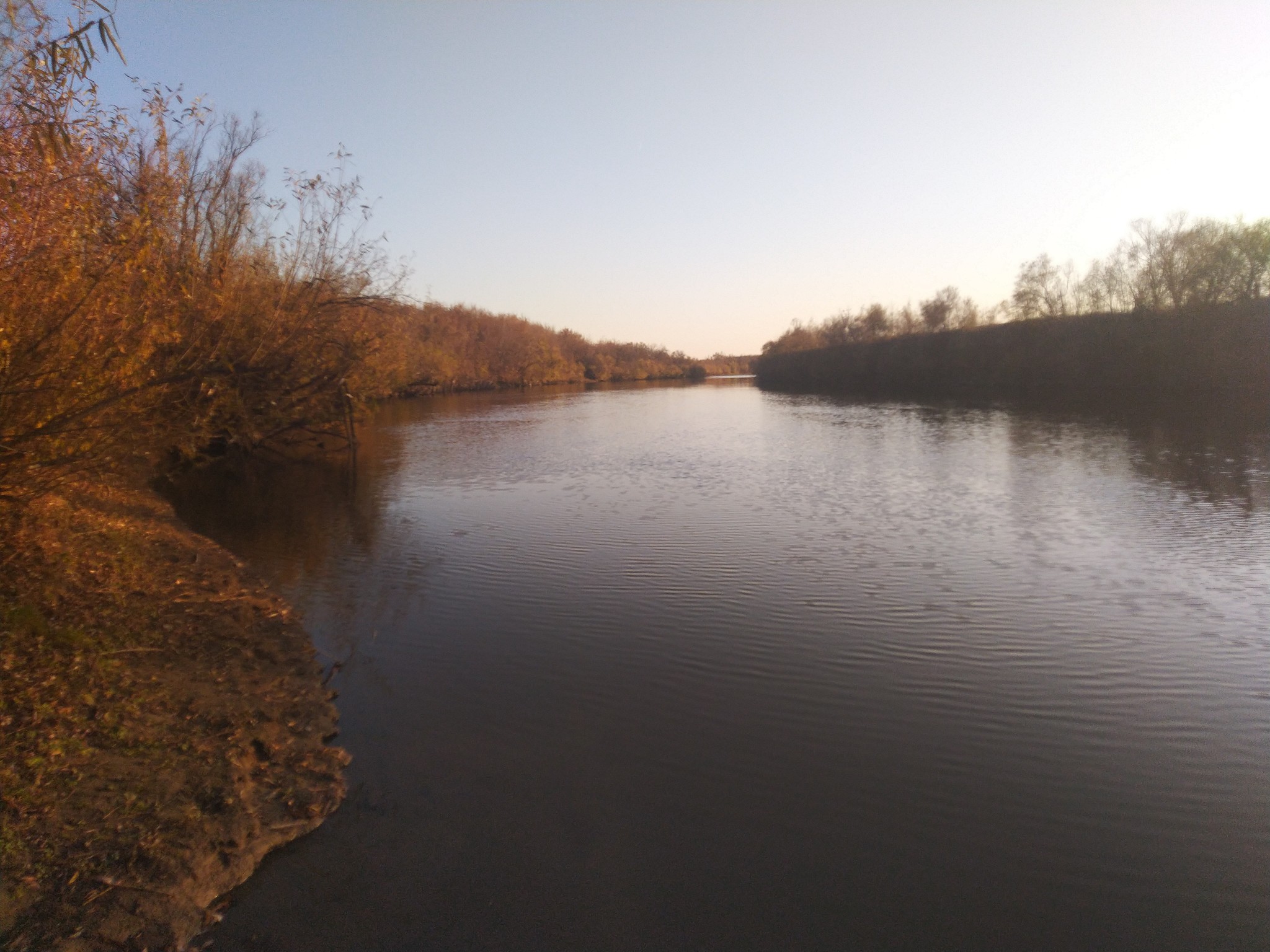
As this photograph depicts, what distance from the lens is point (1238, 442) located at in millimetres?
19547

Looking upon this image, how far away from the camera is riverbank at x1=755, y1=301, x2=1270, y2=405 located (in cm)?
3341

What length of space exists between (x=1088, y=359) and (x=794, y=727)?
1718 inches

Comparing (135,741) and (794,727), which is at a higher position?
(135,741)

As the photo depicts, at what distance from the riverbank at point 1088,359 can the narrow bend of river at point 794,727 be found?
84.7 ft

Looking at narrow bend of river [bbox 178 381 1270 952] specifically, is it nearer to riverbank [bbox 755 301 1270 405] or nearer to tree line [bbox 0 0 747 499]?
tree line [bbox 0 0 747 499]

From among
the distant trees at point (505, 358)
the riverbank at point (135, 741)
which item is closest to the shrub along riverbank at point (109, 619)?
the riverbank at point (135, 741)

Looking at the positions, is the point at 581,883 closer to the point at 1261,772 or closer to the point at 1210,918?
the point at 1210,918

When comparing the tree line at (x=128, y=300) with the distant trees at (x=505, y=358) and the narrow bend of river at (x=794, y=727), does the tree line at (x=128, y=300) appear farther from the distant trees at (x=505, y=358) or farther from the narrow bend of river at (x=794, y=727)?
the distant trees at (x=505, y=358)

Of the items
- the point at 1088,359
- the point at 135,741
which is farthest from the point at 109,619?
the point at 1088,359

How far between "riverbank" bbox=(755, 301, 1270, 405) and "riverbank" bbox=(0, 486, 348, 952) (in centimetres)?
3811

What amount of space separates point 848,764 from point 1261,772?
273cm

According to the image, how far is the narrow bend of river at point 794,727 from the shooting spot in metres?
3.89

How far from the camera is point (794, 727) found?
5.83 meters

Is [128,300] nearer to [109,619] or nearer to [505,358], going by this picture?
[109,619]
